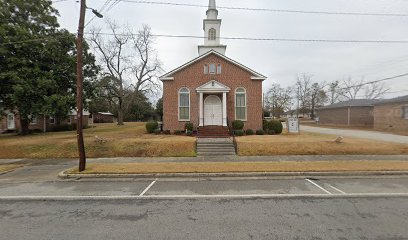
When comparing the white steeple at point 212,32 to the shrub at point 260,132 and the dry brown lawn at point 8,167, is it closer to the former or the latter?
the shrub at point 260,132

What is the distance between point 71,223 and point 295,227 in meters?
4.72

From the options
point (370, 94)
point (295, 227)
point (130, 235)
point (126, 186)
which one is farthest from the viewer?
point (370, 94)

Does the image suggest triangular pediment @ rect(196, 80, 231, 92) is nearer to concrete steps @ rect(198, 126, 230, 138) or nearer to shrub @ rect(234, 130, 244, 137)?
concrete steps @ rect(198, 126, 230, 138)

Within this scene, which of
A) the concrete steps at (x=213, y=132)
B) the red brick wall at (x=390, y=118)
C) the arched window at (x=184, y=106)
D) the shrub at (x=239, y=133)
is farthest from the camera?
the red brick wall at (x=390, y=118)

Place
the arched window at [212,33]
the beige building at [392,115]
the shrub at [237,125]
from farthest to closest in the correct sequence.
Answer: the beige building at [392,115] < the arched window at [212,33] < the shrub at [237,125]

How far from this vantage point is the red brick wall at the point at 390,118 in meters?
27.3

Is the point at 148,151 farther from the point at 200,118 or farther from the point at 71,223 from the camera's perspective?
the point at 71,223

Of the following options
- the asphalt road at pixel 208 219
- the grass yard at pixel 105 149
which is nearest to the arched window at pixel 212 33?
the grass yard at pixel 105 149

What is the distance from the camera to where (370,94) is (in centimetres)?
6931

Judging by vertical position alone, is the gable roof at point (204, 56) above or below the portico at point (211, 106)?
above

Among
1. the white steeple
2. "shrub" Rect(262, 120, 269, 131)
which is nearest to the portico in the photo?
"shrub" Rect(262, 120, 269, 131)

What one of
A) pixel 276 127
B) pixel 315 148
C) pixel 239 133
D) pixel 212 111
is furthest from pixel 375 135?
pixel 212 111

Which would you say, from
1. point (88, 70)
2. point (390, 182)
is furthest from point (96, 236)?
point (88, 70)

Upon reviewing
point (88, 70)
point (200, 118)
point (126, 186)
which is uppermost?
point (88, 70)
